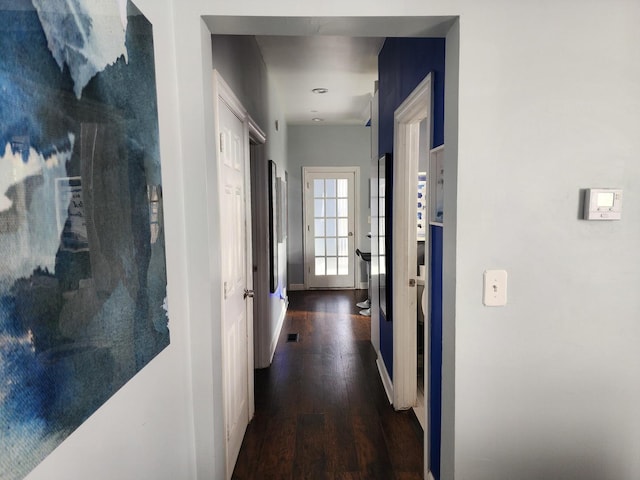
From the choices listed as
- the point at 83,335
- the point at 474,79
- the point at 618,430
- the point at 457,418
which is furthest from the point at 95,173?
the point at 618,430

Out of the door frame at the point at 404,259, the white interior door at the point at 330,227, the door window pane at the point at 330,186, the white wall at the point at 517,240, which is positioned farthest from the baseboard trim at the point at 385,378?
the door window pane at the point at 330,186

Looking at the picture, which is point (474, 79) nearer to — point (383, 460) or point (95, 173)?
point (95, 173)

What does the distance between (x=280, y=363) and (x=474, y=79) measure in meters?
2.84

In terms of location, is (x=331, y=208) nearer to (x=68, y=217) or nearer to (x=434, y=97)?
(x=434, y=97)

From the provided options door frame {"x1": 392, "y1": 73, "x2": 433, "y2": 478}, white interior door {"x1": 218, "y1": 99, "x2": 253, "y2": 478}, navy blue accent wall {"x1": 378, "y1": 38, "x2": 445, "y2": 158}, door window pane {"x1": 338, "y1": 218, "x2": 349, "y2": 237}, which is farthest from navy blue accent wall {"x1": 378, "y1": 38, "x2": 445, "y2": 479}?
door window pane {"x1": 338, "y1": 218, "x2": 349, "y2": 237}

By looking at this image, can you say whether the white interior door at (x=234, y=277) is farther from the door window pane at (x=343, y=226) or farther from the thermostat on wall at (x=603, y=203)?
the door window pane at (x=343, y=226)

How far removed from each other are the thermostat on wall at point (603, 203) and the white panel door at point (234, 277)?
4.93 feet

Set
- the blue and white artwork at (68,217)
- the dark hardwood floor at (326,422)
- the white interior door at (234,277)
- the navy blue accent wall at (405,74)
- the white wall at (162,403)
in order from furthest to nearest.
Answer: the dark hardwood floor at (326,422), the white interior door at (234,277), the navy blue accent wall at (405,74), the white wall at (162,403), the blue and white artwork at (68,217)

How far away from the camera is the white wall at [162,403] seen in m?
0.78

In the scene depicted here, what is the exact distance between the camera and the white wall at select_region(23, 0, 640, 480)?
4.17ft

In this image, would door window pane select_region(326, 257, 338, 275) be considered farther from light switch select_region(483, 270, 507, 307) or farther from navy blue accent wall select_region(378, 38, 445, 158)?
light switch select_region(483, 270, 507, 307)

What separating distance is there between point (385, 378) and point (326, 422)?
69 cm

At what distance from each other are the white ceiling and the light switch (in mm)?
2278

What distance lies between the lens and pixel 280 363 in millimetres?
3459
